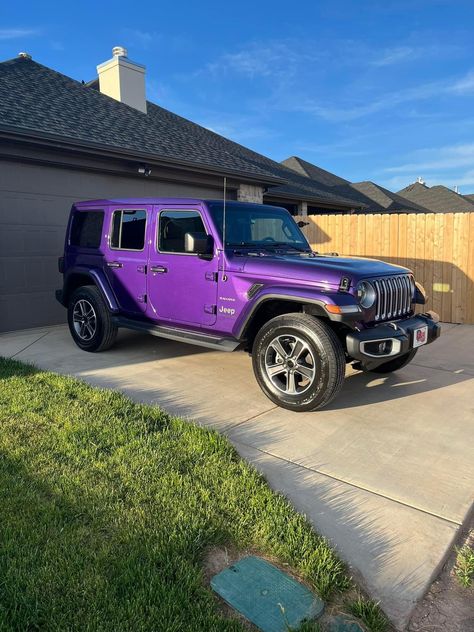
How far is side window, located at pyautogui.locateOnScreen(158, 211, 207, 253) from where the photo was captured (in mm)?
5461

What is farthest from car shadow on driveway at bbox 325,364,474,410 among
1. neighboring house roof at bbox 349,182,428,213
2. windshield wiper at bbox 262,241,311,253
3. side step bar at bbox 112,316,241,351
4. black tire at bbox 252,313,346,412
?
neighboring house roof at bbox 349,182,428,213

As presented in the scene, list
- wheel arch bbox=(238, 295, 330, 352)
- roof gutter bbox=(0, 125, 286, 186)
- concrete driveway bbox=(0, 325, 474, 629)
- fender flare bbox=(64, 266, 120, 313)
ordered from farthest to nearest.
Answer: roof gutter bbox=(0, 125, 286, 186) < fender flare bbox=(64, 266, 120, 313) < wheel arch bbox=(238, 295, 330, 352) < concrete driveway bbox=(0, 325, 474, 629)

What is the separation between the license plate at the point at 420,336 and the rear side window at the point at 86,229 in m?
4.22

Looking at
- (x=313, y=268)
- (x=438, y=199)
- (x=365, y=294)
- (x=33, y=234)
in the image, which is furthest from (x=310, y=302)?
(x=438, y=199)

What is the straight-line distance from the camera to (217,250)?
16.8ft

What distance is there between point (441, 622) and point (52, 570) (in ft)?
5.86

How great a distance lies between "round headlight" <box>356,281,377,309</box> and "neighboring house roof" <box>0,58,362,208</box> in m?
6.01

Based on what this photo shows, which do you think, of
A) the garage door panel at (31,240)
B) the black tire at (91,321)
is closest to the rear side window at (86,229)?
the black tire at (91,321)

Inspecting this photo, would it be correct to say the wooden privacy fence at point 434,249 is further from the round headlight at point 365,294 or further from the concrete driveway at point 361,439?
the round headlight at point 365,294

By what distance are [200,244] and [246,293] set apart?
0.70m

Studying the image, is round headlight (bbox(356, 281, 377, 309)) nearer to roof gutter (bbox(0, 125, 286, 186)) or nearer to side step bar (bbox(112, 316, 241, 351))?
side step bar (bbox(112, 316, 241, 351))

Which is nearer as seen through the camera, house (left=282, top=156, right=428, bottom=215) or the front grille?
the front grille

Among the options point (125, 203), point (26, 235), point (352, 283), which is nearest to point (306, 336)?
point (352, 283)

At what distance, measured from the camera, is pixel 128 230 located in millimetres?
6203
